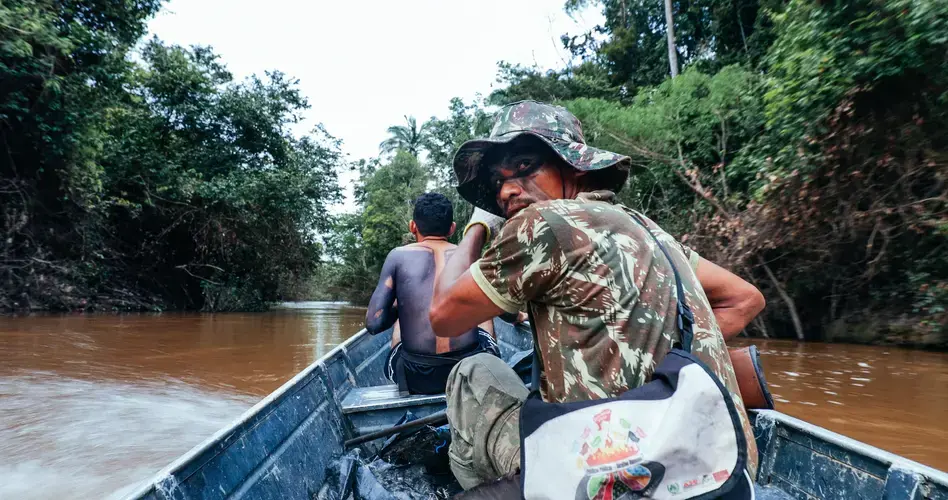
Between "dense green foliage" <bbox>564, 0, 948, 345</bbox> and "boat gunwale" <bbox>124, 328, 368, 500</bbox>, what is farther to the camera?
"dense green foliage" <bbox>564, 0, 948, 345</bbox>

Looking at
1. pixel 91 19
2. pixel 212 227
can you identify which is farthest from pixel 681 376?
pixel 212 227

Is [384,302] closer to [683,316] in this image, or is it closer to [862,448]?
[683,316]

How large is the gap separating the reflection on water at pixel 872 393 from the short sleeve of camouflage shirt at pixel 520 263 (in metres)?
3.88

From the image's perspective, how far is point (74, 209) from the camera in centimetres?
1169

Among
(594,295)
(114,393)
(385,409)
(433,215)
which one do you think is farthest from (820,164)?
(114,393)

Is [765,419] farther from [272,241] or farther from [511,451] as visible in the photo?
[272,241]

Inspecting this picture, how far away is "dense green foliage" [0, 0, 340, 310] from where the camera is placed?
32.6 feet

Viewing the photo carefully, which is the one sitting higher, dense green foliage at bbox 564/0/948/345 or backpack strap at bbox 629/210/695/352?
dense green foliage at bbox 564/0/948/345

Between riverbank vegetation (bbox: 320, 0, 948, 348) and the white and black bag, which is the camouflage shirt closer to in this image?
the white and black bag

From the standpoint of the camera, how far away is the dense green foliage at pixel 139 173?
9.95 m

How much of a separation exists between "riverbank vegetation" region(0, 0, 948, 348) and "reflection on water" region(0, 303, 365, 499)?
10.8 ft

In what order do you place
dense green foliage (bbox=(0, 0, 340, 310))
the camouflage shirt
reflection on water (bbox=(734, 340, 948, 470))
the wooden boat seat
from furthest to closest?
dense green foliage (bbox=(0, 0, 340, 310)) → reflection on water (bbox=(734, 340, 948, 470)) → the wooden boat seat → the camouflage shirt

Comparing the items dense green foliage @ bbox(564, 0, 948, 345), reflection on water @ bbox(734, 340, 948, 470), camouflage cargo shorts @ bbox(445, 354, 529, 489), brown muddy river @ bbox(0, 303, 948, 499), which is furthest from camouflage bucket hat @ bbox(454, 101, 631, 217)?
dense green foliage @ bbox(564, 0, 948, 345)

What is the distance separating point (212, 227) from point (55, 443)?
11.3 m
